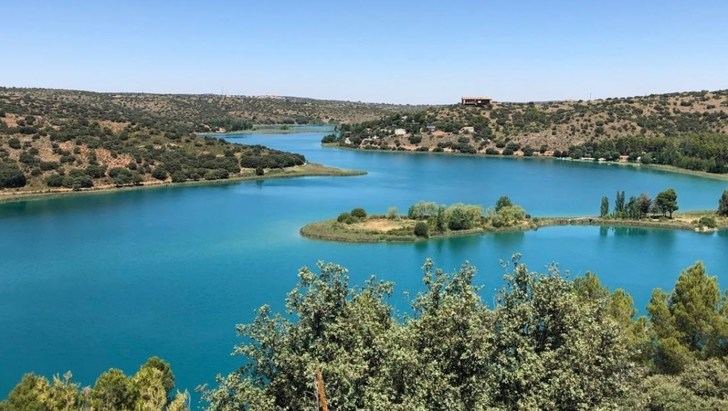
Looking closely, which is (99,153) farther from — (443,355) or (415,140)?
(443,355)

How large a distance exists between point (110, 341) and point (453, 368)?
75.8ft

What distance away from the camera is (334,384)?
13156mm

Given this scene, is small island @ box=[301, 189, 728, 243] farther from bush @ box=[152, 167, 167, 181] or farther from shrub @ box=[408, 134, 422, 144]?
shrub @ box=[408, 134, 422, 144]

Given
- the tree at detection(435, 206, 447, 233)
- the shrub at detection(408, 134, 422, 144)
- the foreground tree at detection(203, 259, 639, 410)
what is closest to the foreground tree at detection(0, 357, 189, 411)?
the foreground tree at detection(203, 259, 639, 410)

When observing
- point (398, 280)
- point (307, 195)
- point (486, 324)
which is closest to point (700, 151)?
point (307, 195)

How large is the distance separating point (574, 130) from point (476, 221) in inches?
3166

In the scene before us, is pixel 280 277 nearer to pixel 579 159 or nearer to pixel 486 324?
pixel 486 324

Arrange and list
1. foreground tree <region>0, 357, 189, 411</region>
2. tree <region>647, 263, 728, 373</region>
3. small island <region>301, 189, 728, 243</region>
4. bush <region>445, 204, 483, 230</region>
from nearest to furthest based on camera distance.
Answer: foreground tree <region>0, 357, 189, 411</region> → tree <region>647, 263, 728, 373</region> → small island <region>301, 189, 728, 243</region> → bush <region>445, 204, 483, 230</region>

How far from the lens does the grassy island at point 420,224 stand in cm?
5541

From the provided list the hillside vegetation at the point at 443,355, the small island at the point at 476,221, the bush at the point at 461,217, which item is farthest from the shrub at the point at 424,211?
the hillside vegetation at the point at 443,355

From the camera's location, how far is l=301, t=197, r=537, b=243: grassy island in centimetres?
5541

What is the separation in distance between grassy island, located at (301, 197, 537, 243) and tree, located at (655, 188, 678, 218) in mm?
13435

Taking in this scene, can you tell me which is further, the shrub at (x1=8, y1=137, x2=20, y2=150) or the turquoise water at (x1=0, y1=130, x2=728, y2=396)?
the shrub at (x1=8, y1=137, x2=20, y2=150)

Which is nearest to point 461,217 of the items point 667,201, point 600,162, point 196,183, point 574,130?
point 667,201
